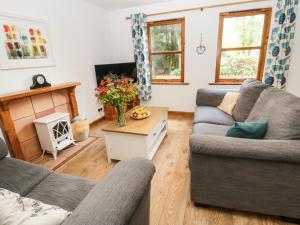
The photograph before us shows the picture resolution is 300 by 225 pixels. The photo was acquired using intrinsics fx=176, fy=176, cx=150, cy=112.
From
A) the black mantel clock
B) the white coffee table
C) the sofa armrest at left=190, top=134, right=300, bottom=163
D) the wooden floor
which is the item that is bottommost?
the wooden floor

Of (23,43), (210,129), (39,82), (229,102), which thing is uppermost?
(23,43)

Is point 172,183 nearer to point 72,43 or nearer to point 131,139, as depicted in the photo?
point 131,139

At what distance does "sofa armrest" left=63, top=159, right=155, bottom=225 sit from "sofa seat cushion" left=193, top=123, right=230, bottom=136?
1078mm

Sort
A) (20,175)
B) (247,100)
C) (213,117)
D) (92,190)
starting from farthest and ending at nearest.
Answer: (213,117), (247,100), (20,175), (92,190)

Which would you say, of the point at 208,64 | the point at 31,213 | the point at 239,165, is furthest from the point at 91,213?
the point at 208,64

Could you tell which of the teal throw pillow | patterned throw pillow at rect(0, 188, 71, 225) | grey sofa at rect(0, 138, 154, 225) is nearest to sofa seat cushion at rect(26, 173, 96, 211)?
grey sofa at rect(0, 138, 154, 225)

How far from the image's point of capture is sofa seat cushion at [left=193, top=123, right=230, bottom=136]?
189cm

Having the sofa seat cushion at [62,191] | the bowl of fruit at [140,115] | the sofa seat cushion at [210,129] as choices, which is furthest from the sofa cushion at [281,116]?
the sofa seat cushion at [62,191]

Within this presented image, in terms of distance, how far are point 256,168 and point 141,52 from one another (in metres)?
3.10

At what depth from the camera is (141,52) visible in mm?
3713

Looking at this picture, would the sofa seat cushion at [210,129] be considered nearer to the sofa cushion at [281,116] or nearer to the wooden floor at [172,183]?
the sofa cushion at [281,116]

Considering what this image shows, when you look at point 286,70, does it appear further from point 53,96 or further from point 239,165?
point 53,96

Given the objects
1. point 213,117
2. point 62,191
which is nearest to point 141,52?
point 213,117

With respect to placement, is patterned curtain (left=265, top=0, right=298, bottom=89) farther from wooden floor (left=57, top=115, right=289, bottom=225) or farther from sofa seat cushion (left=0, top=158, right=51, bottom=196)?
sofa seat cushion (left=0, top=158, right=51, bottom=196)
